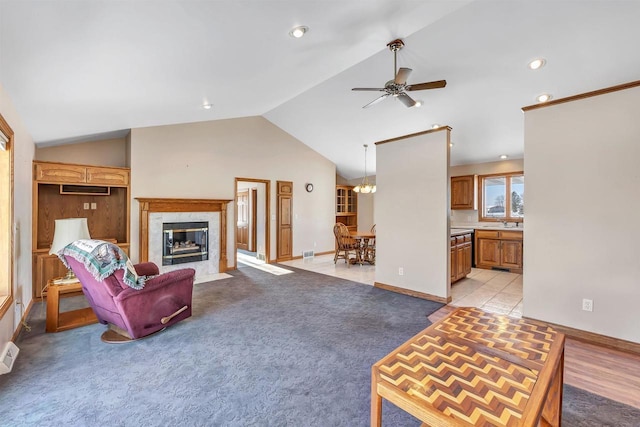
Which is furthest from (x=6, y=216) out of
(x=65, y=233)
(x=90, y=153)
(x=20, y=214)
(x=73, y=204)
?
(x=90, y=153)

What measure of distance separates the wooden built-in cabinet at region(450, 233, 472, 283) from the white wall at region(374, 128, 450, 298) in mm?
719

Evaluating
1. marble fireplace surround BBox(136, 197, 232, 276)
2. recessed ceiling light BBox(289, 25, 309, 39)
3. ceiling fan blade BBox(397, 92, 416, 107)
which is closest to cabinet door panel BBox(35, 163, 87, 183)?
marble fireplace surround BBox(136, 197, 232, 276)

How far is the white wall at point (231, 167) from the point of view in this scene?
5.17m

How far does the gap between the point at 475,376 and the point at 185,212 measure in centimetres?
541

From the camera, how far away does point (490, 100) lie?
442 centimetres

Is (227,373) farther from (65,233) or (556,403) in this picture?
(65,233)

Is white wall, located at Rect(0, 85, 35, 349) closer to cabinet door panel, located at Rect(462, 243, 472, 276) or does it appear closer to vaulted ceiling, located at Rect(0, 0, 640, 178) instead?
vaulted ceiling, located at Rect(0, 0, 640, 178)

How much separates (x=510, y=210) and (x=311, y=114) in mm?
4941

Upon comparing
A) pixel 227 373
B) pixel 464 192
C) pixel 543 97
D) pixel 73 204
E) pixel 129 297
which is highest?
pixel 543 97

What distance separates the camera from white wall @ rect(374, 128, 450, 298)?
4027mm

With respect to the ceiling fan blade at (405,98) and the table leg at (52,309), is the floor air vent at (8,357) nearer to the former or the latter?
the table leg at (52,309)

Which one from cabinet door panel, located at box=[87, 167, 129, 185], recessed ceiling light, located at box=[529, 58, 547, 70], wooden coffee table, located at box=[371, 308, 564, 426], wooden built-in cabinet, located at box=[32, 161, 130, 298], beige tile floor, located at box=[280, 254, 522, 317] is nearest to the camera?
wooden coffee table, located at box=[371, 308, 564, 426]

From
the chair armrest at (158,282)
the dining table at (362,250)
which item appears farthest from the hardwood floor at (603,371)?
the dining table at (362,250)

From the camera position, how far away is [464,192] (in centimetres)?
683
